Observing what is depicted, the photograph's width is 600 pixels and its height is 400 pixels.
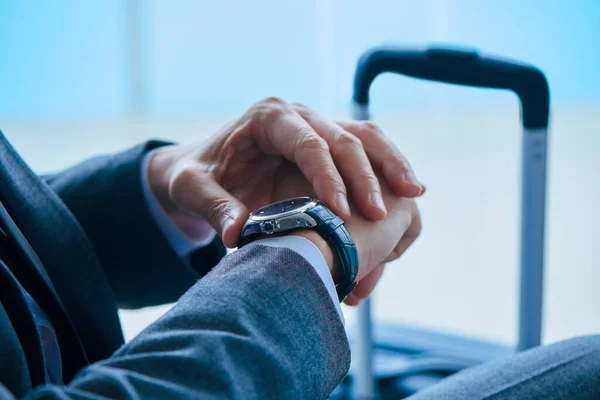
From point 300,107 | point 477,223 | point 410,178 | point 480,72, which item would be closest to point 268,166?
point 300,107

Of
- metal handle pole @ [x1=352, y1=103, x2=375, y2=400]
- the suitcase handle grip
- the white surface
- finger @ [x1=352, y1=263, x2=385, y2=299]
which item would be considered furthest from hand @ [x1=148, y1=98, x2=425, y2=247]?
the white surface

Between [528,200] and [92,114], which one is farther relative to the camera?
[92,114]

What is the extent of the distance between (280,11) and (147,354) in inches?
324

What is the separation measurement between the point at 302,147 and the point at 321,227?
0.44 feet

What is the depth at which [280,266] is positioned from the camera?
1.56 ft

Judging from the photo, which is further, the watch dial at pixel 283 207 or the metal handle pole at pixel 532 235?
the metal handle pole at pixel 532 235

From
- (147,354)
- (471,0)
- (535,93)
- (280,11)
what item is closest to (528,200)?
(535,93)

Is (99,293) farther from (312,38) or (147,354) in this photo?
(312,38)

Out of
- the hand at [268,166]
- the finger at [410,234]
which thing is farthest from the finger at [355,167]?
the finger at [410,234]

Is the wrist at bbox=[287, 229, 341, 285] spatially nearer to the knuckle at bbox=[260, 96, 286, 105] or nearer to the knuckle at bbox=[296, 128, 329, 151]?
the knuckle at bbox=[296, 128, 329, 151]

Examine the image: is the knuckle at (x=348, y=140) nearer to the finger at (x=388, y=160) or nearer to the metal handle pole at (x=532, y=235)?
the finger at (x=388, y=160)

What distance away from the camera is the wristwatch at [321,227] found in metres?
0.57

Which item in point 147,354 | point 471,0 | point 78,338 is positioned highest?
point 471,0

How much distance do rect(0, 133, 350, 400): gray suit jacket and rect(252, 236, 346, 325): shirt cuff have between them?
0.02m
